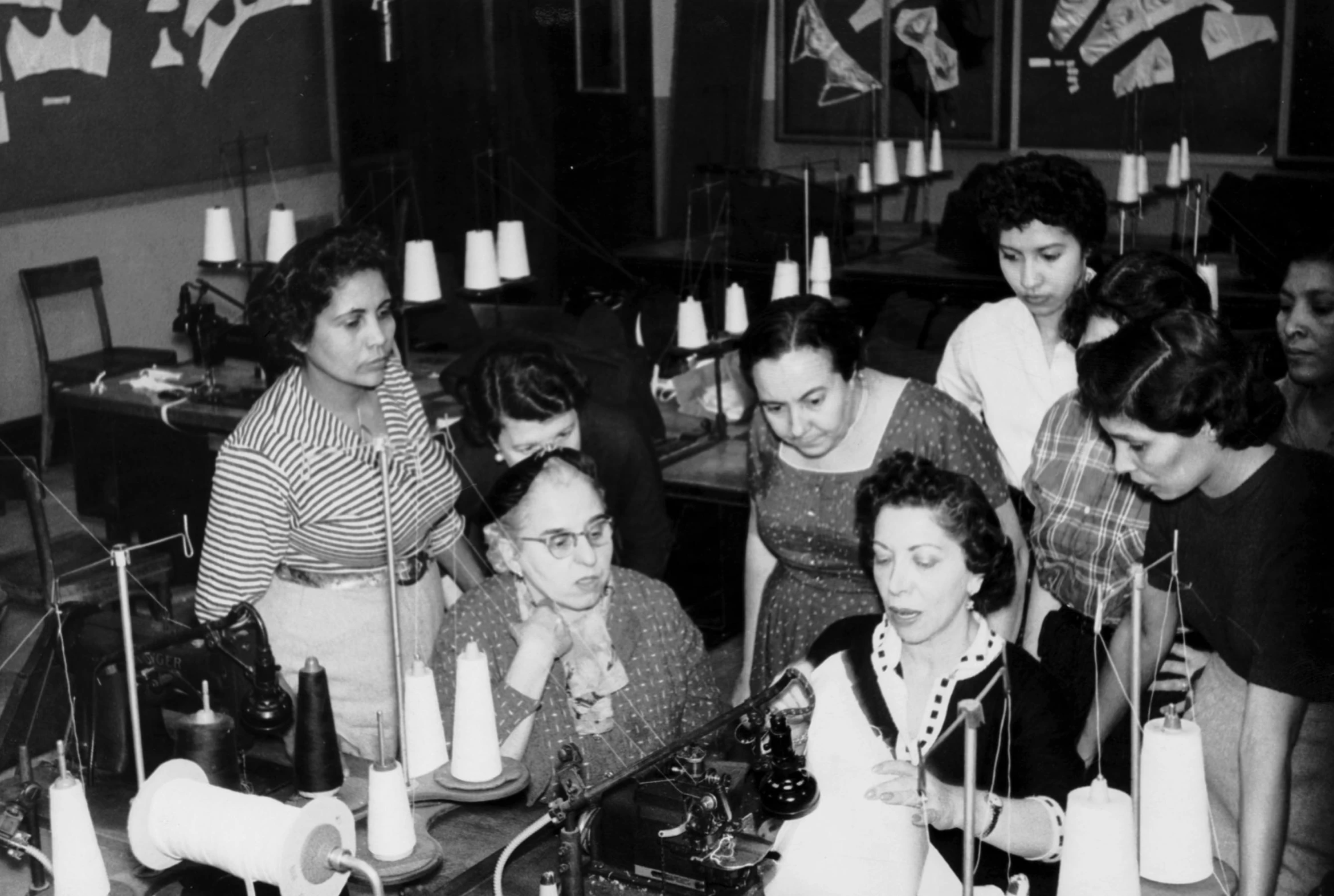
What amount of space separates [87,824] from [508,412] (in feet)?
4.02

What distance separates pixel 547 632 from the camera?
8.72ft

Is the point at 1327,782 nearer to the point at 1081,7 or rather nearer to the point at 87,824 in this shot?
the point at 87,824

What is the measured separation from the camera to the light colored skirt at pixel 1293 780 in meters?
2.48

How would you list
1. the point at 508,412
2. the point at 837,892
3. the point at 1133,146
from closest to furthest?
the point at 837,892, the point at 508,412, the point at 1133,146

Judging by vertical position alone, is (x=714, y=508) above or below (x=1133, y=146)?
below

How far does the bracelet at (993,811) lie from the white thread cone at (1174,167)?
4018mm

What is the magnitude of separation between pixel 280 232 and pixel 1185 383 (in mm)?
3221

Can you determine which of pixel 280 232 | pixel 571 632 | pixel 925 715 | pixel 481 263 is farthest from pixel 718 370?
pixel 925 715

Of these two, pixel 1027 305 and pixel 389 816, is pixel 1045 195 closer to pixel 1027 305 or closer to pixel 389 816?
pixel 1027 305

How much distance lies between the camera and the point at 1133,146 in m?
5.83

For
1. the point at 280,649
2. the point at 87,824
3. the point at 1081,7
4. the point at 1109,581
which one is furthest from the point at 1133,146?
the point at 87,824

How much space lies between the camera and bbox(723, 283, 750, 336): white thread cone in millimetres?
5902

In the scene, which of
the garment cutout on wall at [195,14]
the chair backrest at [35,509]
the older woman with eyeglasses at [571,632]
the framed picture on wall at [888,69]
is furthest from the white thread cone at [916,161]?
the chair backrest at [35,509]

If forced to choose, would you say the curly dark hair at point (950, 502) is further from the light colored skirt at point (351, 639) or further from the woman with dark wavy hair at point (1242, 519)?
the light colored skirt at point (351, 639)
